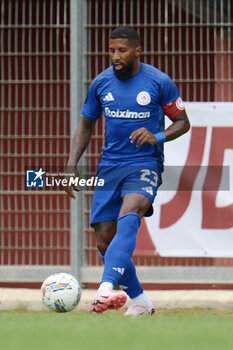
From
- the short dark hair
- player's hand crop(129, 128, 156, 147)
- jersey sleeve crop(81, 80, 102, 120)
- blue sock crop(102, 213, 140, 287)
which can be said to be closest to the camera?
blue sock crop(102, 213, 140, 287)

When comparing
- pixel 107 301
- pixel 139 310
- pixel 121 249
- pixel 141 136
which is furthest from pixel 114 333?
pixel 139 310

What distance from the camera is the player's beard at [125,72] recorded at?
21.0ft

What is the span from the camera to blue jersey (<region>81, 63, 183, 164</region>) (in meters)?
6.43

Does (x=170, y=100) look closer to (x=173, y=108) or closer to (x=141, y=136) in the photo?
(x=173, y=108)

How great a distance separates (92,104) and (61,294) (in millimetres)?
1446

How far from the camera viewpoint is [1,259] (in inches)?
363

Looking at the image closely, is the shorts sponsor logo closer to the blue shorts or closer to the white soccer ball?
the blue shorts

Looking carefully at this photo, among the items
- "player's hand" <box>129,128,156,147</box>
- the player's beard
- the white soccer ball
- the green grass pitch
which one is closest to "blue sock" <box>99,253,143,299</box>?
the white soccer ball

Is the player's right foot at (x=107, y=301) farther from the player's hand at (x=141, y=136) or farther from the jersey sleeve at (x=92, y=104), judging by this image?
the jersey sleeve at (x=92, y=104)

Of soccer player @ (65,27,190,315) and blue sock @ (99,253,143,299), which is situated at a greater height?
soccer player @ (65,27,190,315)

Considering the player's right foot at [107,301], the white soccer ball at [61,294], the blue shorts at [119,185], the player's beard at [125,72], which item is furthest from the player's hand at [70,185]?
the player's right foot at [107,301]

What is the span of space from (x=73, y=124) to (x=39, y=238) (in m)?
1.37

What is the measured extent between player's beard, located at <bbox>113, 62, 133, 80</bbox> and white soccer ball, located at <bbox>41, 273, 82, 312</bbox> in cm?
149

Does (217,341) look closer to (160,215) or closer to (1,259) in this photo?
(160,215)
